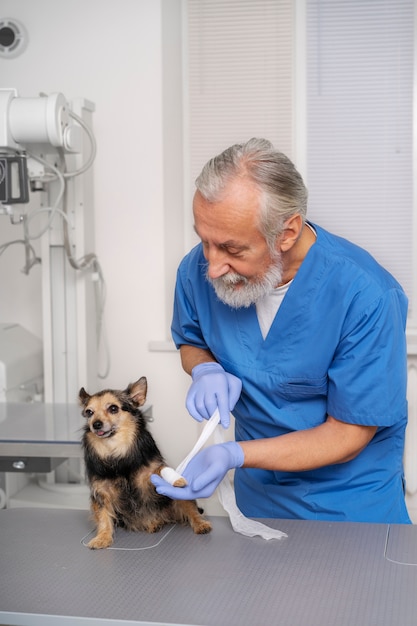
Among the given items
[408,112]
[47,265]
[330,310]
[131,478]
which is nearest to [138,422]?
[131,478]

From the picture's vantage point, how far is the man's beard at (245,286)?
1.61 metres

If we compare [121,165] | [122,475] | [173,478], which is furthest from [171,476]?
[121,165]

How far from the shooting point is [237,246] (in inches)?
60.4

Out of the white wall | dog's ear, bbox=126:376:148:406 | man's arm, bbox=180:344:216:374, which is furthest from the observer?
the white wall

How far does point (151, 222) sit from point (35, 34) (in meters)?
0.90

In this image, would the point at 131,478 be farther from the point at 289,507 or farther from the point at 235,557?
the point at 289,507

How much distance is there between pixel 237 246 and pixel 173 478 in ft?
1.45

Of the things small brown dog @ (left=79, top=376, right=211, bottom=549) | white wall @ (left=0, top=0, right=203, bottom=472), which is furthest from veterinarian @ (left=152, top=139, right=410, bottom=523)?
white wall @ (left=0, top=0, right=203, bottom=472)

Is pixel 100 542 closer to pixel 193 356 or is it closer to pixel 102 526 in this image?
pixel 102 526

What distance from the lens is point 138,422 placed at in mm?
1628

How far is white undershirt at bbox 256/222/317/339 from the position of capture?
1.75 m

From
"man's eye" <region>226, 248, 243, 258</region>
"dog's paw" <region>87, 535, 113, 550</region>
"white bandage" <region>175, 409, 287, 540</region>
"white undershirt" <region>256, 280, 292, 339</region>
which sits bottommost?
"dog's paw" <region>87, 535, 113, 550</region>

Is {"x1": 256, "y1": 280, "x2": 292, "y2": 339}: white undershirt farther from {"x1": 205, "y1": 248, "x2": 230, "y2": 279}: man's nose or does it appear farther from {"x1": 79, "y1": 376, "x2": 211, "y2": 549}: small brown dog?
{"x1": 79, "y1": 376, "x2": 211, "y2": 549}: small brown dog

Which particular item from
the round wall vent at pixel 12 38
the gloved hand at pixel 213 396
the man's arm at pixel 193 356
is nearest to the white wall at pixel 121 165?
the round wall vent at pixel 12 38
